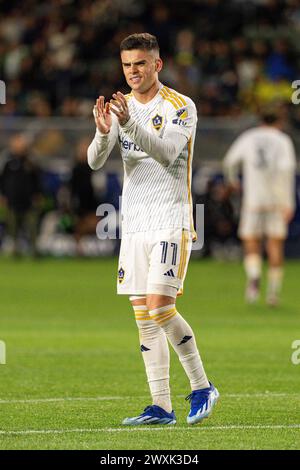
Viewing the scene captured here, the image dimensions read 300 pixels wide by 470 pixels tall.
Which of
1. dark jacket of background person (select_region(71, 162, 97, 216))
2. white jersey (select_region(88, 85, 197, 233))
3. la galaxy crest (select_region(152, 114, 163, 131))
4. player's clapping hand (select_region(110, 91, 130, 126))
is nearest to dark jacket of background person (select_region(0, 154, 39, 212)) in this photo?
dark jacket of background person (select_region(71, 162, 97, 216))

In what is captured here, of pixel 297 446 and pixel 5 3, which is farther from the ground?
pixel 5 3

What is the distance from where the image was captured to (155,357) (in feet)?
27.5

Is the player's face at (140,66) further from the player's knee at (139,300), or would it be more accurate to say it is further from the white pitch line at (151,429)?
the white pitch line at (151,429)

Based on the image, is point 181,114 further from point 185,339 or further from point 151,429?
point 151,429

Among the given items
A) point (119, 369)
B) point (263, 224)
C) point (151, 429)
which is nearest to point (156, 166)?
point (151, 429)

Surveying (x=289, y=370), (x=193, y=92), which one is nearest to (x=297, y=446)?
(x=289, y=370)

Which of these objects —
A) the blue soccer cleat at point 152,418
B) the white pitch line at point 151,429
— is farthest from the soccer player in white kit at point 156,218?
the white pitch line at point 151,429

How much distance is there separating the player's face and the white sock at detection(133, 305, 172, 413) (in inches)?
58.4

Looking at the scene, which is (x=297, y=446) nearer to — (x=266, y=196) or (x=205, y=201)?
(x=266, y=196)

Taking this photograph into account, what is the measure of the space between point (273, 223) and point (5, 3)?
51.0 feet

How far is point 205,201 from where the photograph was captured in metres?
26.4

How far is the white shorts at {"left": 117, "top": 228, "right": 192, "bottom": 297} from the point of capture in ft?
26.9

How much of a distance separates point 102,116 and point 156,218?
2.55ft

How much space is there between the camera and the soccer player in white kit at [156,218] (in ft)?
26.9
